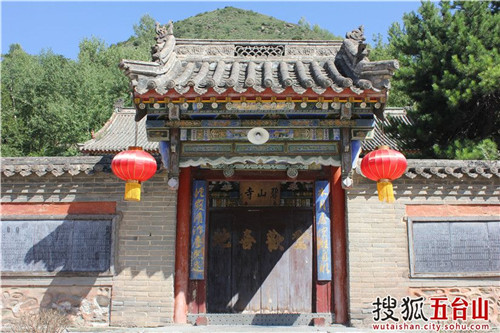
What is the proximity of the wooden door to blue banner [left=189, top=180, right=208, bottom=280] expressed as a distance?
1.42 meters

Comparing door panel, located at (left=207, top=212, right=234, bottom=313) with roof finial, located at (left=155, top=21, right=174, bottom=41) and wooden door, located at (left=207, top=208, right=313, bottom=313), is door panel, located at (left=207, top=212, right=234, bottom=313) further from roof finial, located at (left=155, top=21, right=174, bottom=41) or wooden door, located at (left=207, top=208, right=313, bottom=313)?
roof finial, located at (left=155, top=21, right=174, bottom=41)

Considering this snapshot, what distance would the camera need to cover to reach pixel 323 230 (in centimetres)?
726

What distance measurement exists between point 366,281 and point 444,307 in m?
1.22

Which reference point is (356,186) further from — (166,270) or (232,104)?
(166,270)

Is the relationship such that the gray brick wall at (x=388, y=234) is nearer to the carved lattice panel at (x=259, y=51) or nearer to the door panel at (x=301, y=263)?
Answer: the door panel at (x=301, y=263)

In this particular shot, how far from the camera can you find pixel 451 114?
12125 mm

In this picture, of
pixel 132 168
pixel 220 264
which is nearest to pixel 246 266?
pixel 220 264

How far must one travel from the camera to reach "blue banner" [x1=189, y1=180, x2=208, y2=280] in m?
7.20

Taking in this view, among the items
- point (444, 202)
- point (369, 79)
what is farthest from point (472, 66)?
point (369, 79)

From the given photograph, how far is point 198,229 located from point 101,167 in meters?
1.77

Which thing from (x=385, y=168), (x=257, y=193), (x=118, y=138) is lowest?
(x=385, y=168)

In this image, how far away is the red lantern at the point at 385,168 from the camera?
238 inches

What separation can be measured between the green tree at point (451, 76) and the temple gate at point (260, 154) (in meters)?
4.66

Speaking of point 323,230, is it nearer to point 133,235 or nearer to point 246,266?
point 246,266
